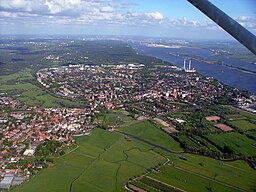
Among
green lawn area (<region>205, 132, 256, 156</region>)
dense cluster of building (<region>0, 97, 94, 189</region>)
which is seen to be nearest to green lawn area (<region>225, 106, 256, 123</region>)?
green lawn area (<region>205, 132, 256, 156</region>)

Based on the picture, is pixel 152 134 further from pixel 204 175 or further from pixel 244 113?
pixel 244 113

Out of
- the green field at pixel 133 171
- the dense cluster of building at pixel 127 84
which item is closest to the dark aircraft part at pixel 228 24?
the green field at pixel 133 171

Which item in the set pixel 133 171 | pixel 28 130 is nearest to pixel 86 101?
pixel 28 130

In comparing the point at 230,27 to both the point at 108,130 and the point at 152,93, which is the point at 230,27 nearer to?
the point at 108,130

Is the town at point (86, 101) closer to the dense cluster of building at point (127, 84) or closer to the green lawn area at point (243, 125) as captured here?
the dense cluster of building at point (127, 84)

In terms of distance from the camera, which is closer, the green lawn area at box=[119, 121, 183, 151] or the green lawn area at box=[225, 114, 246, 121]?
the green lawn area at box=[119, 121, 183, 151]

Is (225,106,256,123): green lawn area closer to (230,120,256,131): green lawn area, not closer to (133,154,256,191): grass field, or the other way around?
(230,120,256,131): green lawn area
